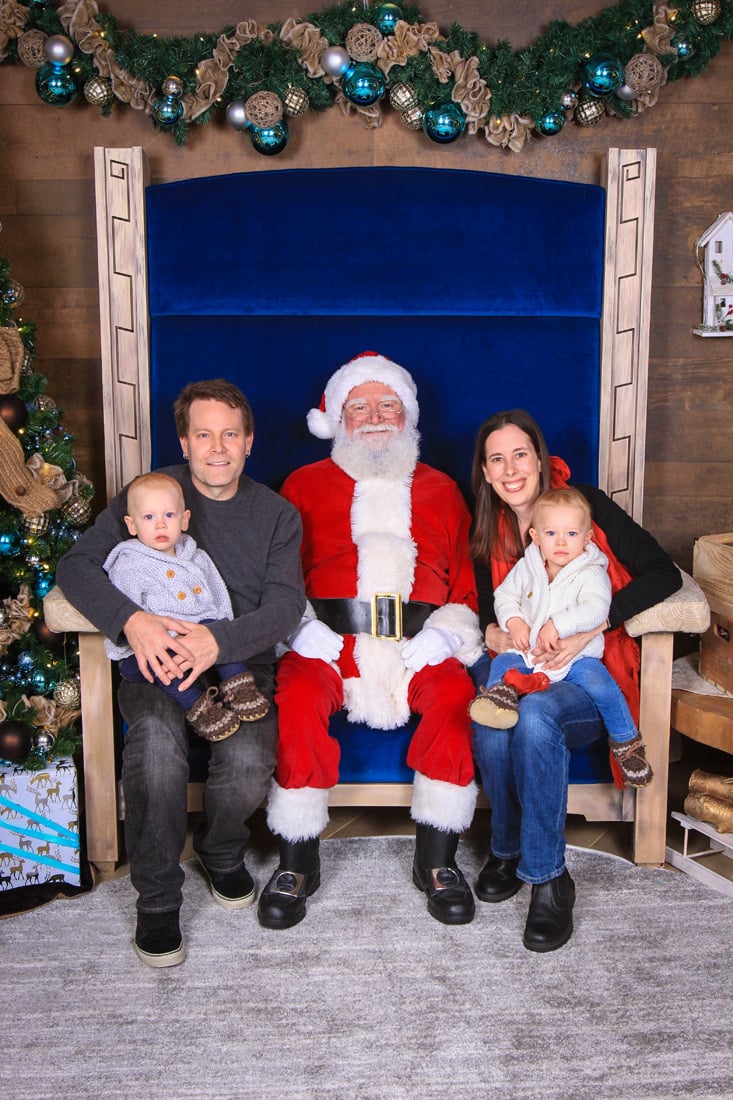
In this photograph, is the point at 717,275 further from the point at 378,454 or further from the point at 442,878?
the point at 442,878

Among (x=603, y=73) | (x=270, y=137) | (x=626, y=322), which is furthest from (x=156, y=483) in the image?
(x=603, y=73)

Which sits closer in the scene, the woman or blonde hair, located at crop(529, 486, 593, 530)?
the woman

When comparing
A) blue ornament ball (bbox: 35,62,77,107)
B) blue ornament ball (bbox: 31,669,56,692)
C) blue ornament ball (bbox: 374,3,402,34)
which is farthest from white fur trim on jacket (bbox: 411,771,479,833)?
blue ornament ball (bbox: 35,62,77,107)

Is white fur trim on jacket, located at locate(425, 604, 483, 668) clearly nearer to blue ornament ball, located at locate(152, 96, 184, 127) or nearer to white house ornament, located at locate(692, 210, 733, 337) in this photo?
white house ornament, located at locate(692, 210, 733, 337)

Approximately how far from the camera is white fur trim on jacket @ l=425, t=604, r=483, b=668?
8.47 ft

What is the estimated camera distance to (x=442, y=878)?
7.73ft

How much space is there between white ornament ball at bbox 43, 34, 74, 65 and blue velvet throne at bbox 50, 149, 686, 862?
1.54ft

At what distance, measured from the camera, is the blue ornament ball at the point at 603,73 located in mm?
3031

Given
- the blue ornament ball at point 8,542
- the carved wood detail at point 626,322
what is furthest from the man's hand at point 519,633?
the blue ornament ball at point 8,542

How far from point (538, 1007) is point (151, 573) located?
4.03 feet

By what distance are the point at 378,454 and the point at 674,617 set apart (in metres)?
0.88

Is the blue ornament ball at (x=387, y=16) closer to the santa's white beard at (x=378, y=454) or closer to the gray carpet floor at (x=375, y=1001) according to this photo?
the santa's white beard at (x=378, y=454)

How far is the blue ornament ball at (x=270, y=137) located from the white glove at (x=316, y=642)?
5.04 feet

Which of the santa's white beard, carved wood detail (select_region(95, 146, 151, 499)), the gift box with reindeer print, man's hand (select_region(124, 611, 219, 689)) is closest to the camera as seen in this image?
man's hand (select_region(124, 611, 219, 689))
